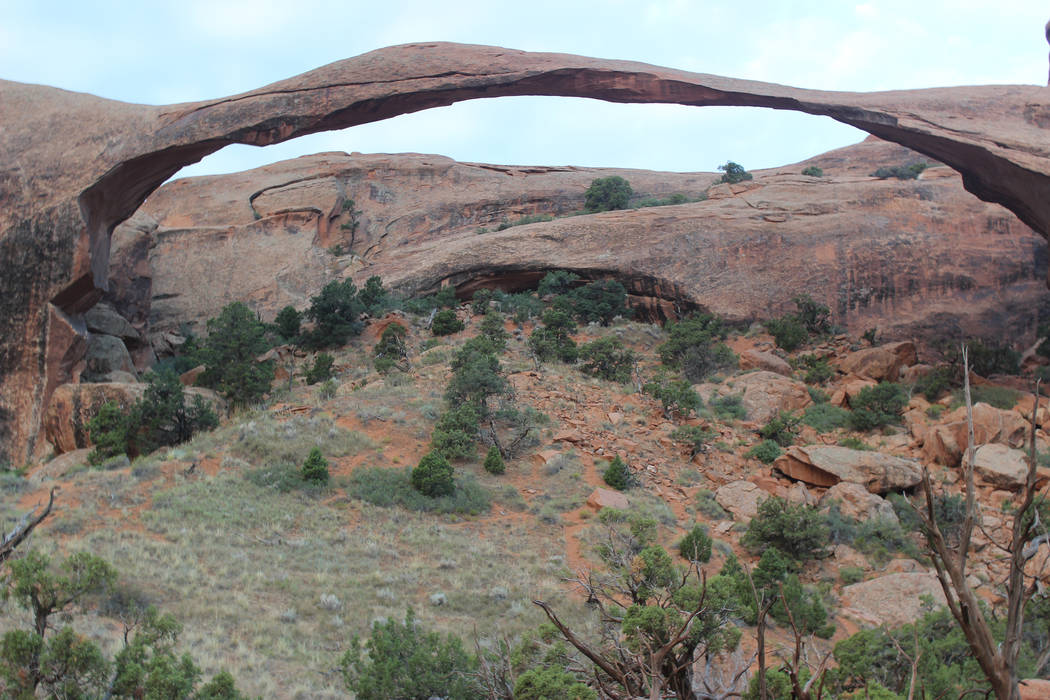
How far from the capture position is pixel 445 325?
2330 cm

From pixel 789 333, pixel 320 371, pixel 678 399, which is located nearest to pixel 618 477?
pixel 678 399

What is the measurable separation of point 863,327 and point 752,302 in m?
3.18

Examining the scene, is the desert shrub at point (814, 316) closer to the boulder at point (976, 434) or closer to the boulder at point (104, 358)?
the boulder at point (976, 434)

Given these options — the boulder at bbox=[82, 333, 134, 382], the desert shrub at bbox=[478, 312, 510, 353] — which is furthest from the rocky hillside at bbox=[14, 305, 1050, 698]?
the boulder at bbox=[82, 333, 134, 382]

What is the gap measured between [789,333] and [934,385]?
460 centimetres

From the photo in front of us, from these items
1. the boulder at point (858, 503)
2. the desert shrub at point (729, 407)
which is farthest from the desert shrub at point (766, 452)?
the boulder at point (858, 503)

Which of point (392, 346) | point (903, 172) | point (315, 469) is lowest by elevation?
point (315, 469)

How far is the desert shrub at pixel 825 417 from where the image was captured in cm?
1717

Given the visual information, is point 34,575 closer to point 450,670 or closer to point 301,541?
point 450,670

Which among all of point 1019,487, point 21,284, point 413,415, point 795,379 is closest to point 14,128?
point 21,284

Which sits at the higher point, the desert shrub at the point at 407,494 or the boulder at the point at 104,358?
the boulder at the point at 104,358

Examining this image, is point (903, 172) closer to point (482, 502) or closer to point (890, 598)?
point (890, 598)

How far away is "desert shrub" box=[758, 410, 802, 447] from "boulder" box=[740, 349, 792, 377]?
3.56m

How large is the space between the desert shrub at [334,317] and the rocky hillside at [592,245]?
2840mm
